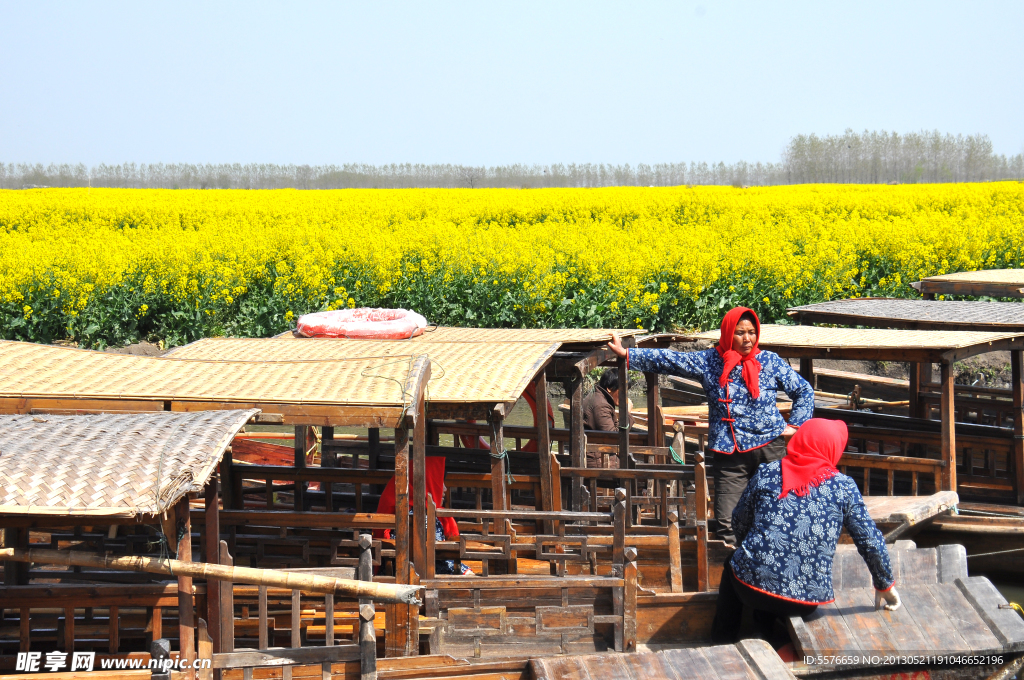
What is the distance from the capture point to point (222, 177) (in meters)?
43.5

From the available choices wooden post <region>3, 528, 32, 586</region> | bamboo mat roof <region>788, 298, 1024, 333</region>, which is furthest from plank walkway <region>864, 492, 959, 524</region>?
wooden post <region>3, 528, 32, 586</region>

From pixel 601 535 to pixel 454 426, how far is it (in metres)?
2.03

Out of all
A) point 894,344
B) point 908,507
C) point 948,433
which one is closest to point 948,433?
point 948,433

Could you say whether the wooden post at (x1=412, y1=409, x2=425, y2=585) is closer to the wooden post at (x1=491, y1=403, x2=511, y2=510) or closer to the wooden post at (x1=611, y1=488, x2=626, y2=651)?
the wooden post at (x1=491, y1=403, x2=511, y2=510)

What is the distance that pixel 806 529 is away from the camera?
3.89 meters

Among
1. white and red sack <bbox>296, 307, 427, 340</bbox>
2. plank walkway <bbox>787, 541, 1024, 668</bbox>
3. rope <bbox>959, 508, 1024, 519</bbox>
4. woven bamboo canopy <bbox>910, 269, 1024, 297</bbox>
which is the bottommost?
rope <bbox>959, 508, 1024, 519</bbox>

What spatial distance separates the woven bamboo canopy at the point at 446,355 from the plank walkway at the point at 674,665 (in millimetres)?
1272

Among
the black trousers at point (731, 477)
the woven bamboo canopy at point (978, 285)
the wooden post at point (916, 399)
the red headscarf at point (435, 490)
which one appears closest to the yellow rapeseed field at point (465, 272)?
the woven bamboo canopy at point (978, 285)

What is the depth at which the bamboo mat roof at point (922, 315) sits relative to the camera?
24.6 ft

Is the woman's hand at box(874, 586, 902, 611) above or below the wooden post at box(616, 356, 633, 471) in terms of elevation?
below

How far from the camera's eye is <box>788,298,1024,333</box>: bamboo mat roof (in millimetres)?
7488

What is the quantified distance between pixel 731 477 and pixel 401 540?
196 centimetres

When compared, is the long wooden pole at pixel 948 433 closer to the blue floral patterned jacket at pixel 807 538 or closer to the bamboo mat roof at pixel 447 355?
the blue floral patterned jacket at pixel 807 538

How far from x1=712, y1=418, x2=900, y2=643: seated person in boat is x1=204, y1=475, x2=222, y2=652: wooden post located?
2.11m
